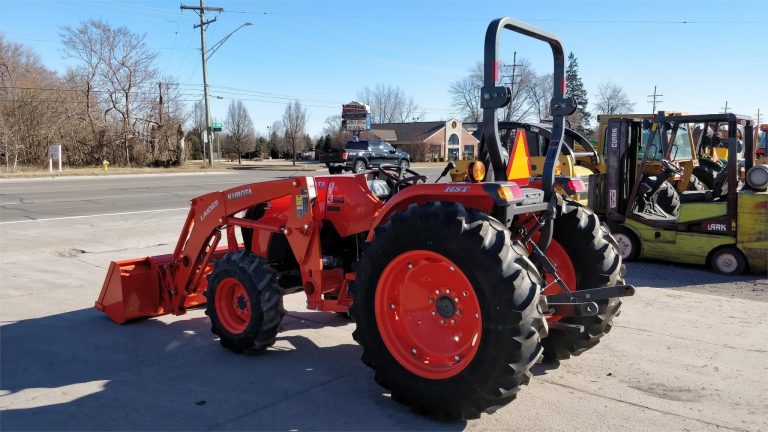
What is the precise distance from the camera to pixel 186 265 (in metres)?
5.48

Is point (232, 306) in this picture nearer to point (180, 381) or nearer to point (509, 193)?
point (180, 381)

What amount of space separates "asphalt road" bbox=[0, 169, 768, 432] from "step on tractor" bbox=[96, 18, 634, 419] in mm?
298

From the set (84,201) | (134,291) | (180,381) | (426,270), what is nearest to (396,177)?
(426,270)

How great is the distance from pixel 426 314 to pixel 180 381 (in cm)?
188

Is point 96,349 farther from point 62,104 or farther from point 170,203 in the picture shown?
point 62,104

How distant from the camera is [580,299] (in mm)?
3898

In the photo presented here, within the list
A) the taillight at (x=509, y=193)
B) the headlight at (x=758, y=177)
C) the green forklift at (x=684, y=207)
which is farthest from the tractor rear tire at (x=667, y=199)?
the taillight at (x=509, y=193)

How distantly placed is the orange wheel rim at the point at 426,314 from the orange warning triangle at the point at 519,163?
930 millimetres

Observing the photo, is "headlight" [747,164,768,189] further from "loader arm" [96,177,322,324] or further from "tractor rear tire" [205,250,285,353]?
"tractor rear tire" [205,250,285,353]

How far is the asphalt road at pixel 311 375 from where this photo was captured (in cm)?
362

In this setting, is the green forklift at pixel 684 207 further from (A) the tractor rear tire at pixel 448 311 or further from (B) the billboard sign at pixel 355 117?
(B) the billboard sign at pixel 355 117

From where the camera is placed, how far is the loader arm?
507 cm

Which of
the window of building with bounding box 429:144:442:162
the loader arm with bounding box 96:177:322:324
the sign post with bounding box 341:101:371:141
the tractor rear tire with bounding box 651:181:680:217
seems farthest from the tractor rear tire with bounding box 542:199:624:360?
the window of building with bounding box 429:144:442:162

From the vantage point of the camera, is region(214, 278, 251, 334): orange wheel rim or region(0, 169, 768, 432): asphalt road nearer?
region(0, 169, 768, 432): asphalt road
